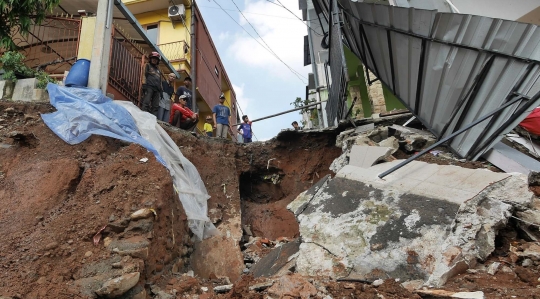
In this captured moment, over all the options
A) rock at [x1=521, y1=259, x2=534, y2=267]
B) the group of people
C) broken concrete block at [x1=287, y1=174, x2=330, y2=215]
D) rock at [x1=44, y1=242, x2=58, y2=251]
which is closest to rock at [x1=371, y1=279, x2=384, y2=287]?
rock at [x1=521, y1=259, x2=534, y2=267]

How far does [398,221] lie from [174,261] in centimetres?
237

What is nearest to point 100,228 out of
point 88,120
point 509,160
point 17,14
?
point 88,120

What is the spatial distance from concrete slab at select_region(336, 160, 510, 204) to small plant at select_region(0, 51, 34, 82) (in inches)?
207

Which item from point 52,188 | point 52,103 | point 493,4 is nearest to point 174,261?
point 52,188

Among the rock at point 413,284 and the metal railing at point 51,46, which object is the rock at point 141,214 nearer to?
the rock at point 413,284

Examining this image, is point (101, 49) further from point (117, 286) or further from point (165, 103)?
point (117, 286)

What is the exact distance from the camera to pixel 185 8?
12.9 m

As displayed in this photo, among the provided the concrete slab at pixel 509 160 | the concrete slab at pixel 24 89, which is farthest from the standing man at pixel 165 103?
the concrete slab at pixel 509 160

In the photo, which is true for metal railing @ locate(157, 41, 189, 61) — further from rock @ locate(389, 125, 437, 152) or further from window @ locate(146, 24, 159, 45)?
rock @ locate(389, 125, 437, 152)

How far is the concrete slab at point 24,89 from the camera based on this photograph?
4965mm

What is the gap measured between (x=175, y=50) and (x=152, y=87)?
688cm

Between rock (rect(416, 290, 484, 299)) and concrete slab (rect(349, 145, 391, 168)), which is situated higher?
concrete slab (rect(349, 145, 391, 168))

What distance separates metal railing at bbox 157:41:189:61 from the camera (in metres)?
12.2

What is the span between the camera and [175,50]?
1237 cm
